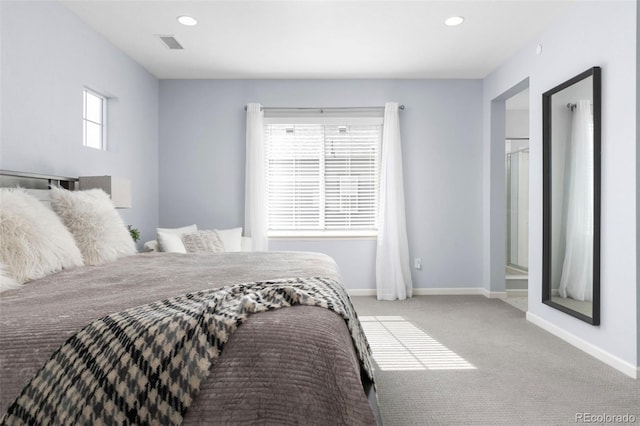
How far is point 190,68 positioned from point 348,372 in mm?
4300

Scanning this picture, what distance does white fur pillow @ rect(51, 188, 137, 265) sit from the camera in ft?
7.86

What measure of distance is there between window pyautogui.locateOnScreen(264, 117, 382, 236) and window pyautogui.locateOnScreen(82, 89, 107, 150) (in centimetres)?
180

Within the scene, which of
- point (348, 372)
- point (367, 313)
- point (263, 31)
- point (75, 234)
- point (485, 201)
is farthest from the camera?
point (485, 201)

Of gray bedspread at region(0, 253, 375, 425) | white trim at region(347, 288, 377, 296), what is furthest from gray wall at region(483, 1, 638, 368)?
gray bedspread at region(0, 253, 375, 425)

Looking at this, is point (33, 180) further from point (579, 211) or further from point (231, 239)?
point (579, 211)

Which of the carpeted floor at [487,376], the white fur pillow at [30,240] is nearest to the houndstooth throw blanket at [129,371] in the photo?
the white fur pillow at [30,240]

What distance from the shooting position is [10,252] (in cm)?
180

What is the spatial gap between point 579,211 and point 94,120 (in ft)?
13.8

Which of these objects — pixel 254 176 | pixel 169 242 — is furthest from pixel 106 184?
pixel 254 176

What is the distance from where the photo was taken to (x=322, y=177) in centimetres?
500

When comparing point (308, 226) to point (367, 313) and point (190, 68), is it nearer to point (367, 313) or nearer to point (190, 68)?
point (367, 313)

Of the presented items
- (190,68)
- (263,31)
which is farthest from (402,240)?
(190,68)

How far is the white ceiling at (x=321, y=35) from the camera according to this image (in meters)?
3.12

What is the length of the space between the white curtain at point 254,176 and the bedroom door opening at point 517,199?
10.1ft
